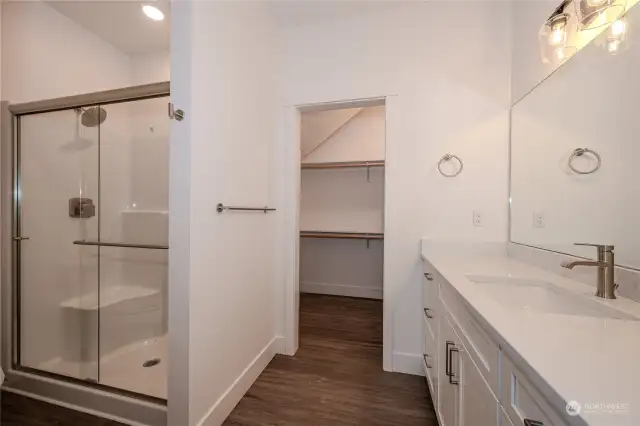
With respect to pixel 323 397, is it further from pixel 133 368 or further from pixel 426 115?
pixel 426 115

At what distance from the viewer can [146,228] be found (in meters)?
2.25

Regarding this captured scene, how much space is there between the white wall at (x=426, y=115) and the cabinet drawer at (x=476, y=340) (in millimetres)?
808

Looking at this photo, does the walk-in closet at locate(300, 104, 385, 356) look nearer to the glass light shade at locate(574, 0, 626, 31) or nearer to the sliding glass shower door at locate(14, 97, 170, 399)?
the sliding glass shower door at locate(14, 97, 170, 399)

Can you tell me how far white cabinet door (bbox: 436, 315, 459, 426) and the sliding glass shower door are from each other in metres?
1.50

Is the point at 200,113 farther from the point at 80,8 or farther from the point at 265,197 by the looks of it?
the point at 80,8

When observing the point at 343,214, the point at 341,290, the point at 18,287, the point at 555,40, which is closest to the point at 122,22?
the point at 18,287

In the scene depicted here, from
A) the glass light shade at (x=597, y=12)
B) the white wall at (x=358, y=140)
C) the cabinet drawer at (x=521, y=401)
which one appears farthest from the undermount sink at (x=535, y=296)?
the white wall at (x=358, y=140)

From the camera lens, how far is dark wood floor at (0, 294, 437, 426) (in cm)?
144

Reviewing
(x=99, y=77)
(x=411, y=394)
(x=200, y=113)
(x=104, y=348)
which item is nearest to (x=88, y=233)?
(x=104, y=348)

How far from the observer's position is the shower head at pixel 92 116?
1.89 metres

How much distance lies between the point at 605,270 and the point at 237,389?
6.06ft

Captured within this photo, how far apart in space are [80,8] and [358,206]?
10.1ft

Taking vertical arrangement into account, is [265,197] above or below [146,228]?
above

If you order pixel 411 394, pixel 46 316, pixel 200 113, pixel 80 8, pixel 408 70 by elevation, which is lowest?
pixel 411 394
